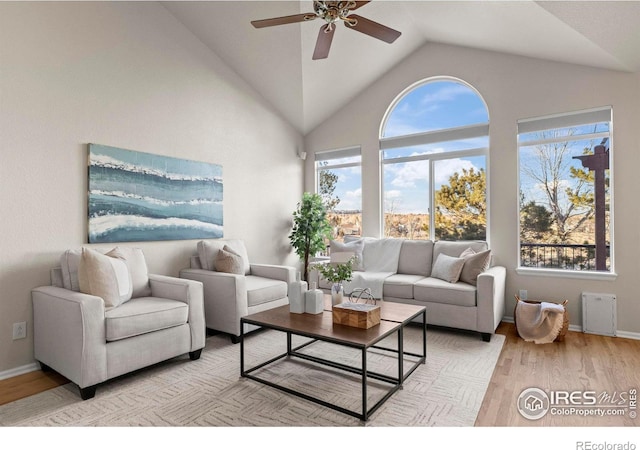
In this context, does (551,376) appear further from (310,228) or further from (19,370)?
(19,370)

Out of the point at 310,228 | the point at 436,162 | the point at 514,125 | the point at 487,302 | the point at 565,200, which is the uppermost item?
the point at 514,125

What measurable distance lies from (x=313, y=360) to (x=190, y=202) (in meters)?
2.24

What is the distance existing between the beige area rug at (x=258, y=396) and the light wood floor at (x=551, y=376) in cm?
11

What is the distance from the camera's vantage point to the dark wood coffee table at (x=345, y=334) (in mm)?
2141

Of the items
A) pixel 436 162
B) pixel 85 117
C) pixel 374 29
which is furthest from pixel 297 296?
pixel 436 162

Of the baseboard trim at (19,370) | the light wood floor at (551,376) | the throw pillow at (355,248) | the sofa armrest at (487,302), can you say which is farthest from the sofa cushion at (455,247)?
the baseboard trim at (19,370)

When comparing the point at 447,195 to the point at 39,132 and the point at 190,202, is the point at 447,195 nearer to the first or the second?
the point at 190,202

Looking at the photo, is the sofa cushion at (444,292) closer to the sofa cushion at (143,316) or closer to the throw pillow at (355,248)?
the throw pillow at (355,248)

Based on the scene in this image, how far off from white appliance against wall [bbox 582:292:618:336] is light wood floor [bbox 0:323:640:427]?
6.7 inches

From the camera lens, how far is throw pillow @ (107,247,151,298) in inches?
123

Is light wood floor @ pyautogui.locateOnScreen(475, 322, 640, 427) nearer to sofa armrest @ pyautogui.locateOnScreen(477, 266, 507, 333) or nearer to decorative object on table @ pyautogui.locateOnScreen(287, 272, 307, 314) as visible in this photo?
sofa armrest @ pyautogui.locateOnScreen(477, 266, 507, 333)

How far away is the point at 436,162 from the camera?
4.74m

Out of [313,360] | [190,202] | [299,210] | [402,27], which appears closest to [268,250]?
[299,210]

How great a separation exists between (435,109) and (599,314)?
2926 millimetres
